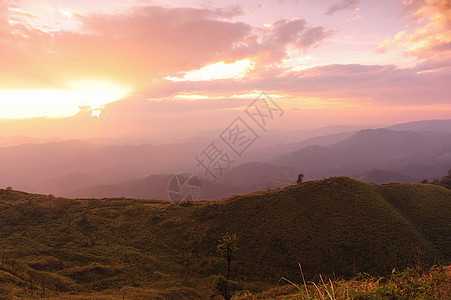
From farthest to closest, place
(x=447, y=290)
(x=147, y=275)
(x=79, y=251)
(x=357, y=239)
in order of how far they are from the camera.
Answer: (x=357, y=239), (x=79, y=251), (x=147, y=275), (x=447, y=290)

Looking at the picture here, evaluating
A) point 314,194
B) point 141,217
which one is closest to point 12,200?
point 141,217

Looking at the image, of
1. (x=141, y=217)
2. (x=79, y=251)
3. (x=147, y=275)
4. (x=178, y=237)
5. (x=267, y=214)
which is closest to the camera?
(x=147, y=275)

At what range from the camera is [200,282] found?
3091 cm

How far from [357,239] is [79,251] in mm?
46944

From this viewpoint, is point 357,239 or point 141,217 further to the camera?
point 141,217

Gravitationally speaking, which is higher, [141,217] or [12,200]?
[12,200]

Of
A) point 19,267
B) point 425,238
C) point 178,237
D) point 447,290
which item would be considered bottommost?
point 425,238

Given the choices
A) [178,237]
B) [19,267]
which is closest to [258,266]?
[178,237]

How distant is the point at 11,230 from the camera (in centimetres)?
3959

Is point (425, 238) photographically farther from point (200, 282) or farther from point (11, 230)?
point (11, 230)

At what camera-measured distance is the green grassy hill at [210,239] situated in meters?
27.3

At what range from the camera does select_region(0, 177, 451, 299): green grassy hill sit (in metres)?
27.3

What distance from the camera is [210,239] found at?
138 ft

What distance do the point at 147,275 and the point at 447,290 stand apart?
3303 cm
